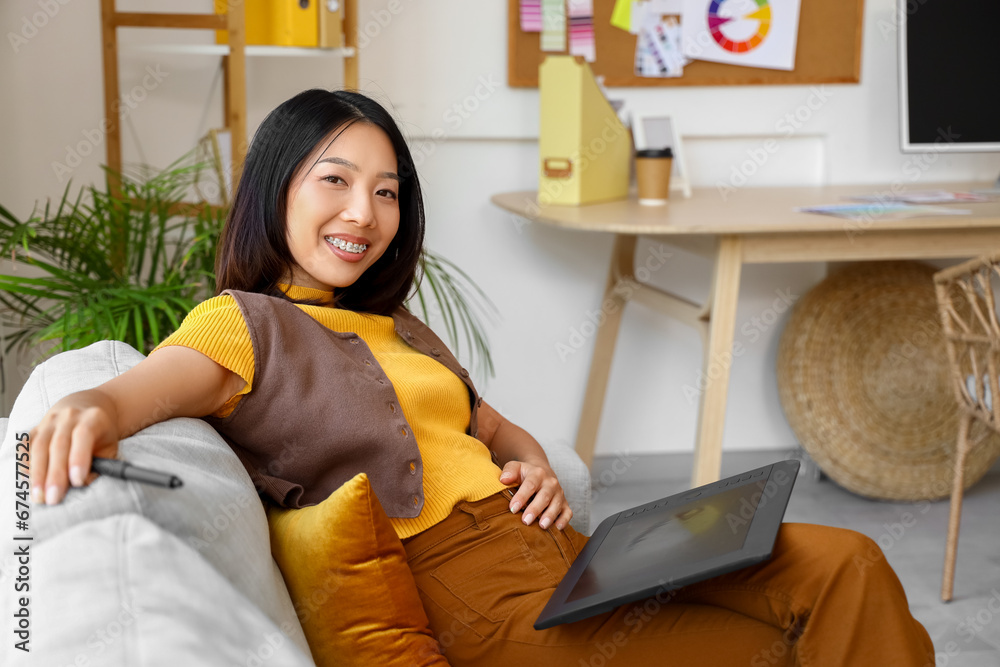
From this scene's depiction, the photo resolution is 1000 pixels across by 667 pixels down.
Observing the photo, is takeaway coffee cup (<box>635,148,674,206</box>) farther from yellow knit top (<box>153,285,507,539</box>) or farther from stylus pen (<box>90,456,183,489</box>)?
stylus pen (<box>90,456,183,489</box>)

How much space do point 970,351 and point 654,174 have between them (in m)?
0.75

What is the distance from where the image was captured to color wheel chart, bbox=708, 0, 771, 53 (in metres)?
2.35

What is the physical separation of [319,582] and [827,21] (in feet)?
7.12

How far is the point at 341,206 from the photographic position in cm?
106

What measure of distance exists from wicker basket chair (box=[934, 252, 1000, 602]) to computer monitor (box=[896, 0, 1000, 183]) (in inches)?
22.8

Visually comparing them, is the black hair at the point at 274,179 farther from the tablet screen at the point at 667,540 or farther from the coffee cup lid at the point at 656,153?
the coffee cup lid at the point at 656,153

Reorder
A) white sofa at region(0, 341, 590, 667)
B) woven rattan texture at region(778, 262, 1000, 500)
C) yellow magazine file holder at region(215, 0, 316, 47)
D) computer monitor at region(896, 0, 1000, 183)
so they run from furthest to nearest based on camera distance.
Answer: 1. woven rattan texture at region(778, 262, 1000, 500)
2. computer monitor at region(896, 0, 1000, 183)
3. yellow magazine file holder at region(215, 0, 316, 47)
4. white sofa at region(0, 341, 590, 667)

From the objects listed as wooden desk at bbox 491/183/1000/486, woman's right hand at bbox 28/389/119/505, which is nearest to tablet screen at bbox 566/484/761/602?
woman's right hand at bbox 28/389/119/505

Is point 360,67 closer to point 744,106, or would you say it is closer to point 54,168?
point 54,168

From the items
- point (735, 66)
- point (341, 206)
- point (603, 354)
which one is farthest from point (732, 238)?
point (341, 206)

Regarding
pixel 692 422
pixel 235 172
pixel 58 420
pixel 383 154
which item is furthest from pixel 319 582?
pixel 692 422

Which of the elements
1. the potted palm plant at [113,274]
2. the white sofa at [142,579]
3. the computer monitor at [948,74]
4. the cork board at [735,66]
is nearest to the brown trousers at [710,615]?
the white sofa at [142,579]

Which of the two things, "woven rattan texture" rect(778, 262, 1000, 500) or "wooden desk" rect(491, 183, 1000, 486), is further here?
"woven rattan texture" rect(778, 262, 1000, 500)

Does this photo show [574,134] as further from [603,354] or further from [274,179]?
[274,179]
